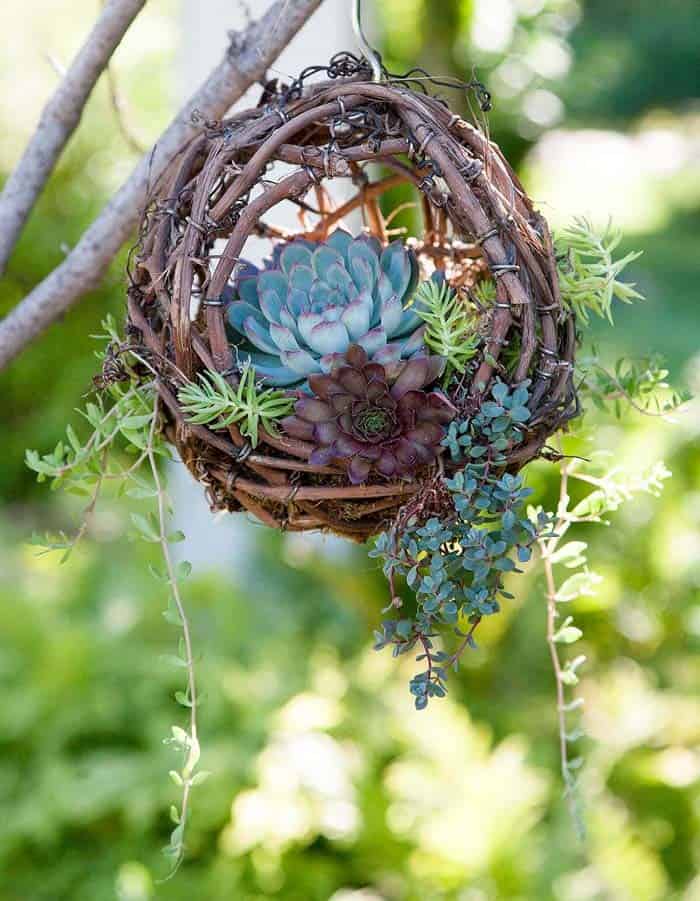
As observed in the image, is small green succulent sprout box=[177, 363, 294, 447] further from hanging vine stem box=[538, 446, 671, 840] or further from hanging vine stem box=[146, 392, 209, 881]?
hanging vine stem box=[538, 446, 671, 840]

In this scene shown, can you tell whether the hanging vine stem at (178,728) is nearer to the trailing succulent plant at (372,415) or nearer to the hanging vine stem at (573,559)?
the trailing succulent plant at (372,415)

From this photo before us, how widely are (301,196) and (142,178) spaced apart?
0.24 m

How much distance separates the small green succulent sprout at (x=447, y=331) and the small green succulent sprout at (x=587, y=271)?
0.10m

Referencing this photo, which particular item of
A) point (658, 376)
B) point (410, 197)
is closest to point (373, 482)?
point (658, 376)

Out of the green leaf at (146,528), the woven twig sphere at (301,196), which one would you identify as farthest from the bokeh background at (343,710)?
the green leaf at (146,528)

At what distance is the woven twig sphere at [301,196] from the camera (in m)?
0.71

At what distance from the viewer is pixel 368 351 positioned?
723 mm

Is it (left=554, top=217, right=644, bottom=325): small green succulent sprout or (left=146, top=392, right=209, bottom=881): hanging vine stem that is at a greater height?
(left=554, top=217, right=644, bottom=325): small green succulent sprout

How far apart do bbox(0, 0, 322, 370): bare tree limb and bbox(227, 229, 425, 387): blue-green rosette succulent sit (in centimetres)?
14

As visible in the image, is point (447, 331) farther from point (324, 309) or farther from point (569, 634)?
point (569, 634)

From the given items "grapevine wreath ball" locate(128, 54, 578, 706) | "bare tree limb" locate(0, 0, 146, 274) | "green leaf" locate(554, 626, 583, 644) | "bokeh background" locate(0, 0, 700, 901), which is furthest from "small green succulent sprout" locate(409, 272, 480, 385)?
"bokeh background" locate(0, 0, 700, 901)

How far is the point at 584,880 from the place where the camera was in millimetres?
1948

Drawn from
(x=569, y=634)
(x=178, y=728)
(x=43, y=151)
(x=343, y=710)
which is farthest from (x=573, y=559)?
(x=343, y=710)

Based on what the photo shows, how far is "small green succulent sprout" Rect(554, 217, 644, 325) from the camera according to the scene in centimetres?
78
